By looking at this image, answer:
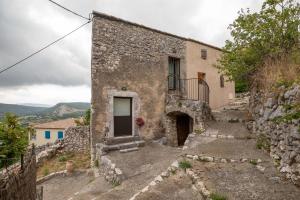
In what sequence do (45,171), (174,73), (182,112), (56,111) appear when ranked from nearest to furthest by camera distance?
(45,171) → (182,112) → (174,73) → (56,111)

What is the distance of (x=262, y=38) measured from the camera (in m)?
8.39

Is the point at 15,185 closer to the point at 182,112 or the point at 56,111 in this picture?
the point at 182,112

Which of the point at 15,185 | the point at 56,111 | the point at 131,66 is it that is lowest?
the point at 15,185

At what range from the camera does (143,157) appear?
29.7 ft

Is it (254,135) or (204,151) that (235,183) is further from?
(254,135)

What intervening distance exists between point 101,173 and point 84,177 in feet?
3.40

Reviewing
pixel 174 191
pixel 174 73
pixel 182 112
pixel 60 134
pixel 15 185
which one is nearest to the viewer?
pixel 15 185

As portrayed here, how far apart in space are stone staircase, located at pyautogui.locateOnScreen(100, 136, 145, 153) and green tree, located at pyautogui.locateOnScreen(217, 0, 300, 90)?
5.11 metres

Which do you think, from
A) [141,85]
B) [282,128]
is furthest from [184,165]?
[141,85]

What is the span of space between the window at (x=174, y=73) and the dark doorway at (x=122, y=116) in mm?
2984

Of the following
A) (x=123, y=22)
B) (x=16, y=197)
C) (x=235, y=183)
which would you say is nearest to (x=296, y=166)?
(x=235, y=183)

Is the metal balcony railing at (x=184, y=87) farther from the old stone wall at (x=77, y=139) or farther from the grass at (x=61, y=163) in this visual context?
the grass at (x=61, y=163)

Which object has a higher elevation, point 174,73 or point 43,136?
point 174,73

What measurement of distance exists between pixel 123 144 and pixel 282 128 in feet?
20.3
